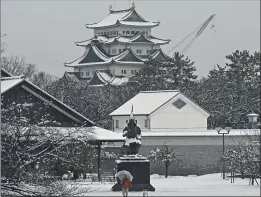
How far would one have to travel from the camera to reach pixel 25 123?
15.5 metres

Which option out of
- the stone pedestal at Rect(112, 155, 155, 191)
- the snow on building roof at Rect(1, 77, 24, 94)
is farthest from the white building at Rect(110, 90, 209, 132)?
the stone pedestal at Rect(112, 155, 155, 191)

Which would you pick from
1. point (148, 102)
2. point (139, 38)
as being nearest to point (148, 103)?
point (148, 102)

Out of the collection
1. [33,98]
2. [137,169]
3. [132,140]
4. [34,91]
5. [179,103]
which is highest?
[179,103]

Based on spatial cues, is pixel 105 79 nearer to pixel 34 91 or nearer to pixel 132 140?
pixel 34 91

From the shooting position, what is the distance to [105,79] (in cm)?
7212

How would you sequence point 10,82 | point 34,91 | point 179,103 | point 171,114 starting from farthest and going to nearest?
point 171,114, point 179,103, point 34,91, point 10,82

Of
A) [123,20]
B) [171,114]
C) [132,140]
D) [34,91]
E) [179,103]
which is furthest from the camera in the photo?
[123,20]

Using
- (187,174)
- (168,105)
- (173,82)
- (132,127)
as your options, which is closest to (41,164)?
(132,127)

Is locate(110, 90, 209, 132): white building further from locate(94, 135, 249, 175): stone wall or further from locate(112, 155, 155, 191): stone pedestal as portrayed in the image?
locate(112, 155, 155, 191): stone pedestal

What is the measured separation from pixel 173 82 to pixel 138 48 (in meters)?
23.7

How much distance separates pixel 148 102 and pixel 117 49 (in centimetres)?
3448

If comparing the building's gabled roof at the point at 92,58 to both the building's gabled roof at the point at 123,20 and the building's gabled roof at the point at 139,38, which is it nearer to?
the building's gabled roof at the point at 139,38

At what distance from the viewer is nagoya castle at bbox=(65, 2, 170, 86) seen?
248 feet

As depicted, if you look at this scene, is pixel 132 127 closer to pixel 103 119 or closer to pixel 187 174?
pixel 187 174
